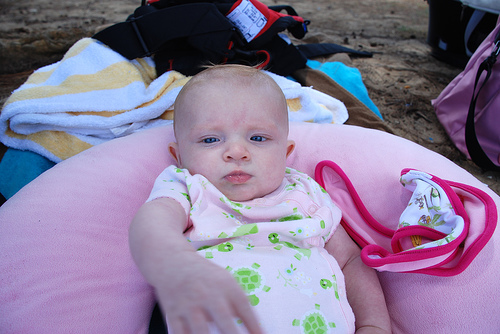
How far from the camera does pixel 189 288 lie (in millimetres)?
552

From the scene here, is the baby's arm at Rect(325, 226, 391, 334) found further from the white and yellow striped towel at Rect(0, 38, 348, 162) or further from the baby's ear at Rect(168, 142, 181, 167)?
the white and yellow striped towel at Rect(0, 38, 348, 162)

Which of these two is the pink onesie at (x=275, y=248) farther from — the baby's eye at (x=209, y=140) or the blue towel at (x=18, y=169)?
the blue towel at (x=18, y=169)

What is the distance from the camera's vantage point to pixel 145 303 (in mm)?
1060

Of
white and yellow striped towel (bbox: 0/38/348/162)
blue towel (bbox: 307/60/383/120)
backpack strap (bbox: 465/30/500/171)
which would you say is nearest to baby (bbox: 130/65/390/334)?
white and yellow striped towel (bbox: 0/38/348/162)

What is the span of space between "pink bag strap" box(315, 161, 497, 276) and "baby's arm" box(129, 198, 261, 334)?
0.64 m

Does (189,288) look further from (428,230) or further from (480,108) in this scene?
(480,108)

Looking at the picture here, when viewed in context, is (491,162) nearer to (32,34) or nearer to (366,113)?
(366,113)

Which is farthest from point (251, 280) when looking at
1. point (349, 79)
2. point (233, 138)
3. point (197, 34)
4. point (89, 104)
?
point (349, 79)

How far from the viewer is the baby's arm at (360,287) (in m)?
1.03

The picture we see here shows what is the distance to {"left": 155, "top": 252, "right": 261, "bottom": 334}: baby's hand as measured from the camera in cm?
52

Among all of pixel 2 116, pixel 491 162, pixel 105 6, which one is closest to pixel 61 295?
Answer: pixel 2 116

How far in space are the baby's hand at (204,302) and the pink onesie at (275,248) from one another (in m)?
0.37

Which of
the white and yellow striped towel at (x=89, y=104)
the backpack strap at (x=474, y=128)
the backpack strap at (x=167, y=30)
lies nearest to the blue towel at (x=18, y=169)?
the white and yellow striped towel at (x=89, y=104)

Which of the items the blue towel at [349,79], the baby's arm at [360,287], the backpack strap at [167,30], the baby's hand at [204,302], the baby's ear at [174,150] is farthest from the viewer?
the blue towel at [349,79]
